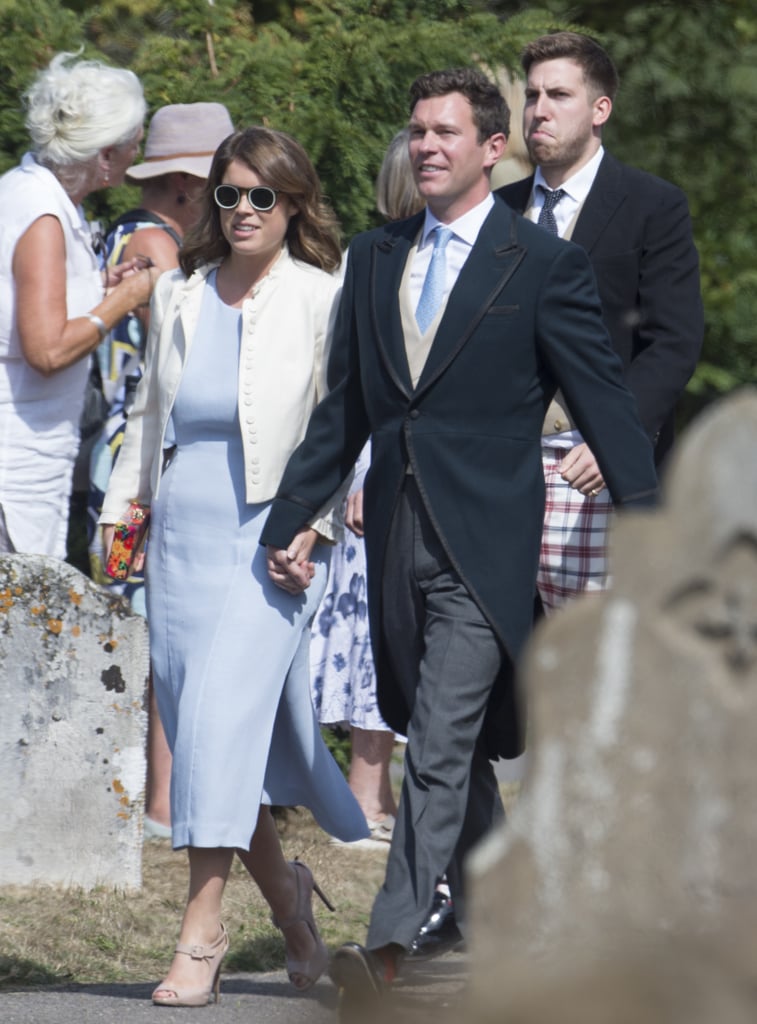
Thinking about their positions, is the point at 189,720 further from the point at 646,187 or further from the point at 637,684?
the point at 637,684

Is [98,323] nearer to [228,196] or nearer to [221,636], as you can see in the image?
[228,196]

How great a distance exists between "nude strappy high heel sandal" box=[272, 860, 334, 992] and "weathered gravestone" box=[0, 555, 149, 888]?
799 millimetres

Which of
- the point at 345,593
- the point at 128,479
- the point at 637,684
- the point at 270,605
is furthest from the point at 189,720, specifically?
the point at 637,684

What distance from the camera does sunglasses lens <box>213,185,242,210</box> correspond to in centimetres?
488

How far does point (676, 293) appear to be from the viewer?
5.07m

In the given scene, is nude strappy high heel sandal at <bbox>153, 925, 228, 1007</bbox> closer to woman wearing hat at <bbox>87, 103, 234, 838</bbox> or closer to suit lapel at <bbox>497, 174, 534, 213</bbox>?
woman wearing hat at <bbox>87, 103, 234, 838</bbox>

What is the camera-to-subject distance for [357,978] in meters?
4.20

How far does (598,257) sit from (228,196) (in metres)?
0.95

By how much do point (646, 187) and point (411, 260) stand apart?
76cm

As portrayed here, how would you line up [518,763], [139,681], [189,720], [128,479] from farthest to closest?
[518,763] < [139,681] < [128,479] < [189,720]

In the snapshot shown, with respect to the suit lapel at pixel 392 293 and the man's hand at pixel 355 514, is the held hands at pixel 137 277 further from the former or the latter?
the suit lapel at pixel 392 293

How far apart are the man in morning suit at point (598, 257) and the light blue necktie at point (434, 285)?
53cm

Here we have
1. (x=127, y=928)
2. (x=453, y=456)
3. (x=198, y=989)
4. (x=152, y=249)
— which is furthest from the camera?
(x=152, y=249)

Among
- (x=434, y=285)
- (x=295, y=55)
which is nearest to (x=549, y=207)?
(x=434, y=285)
